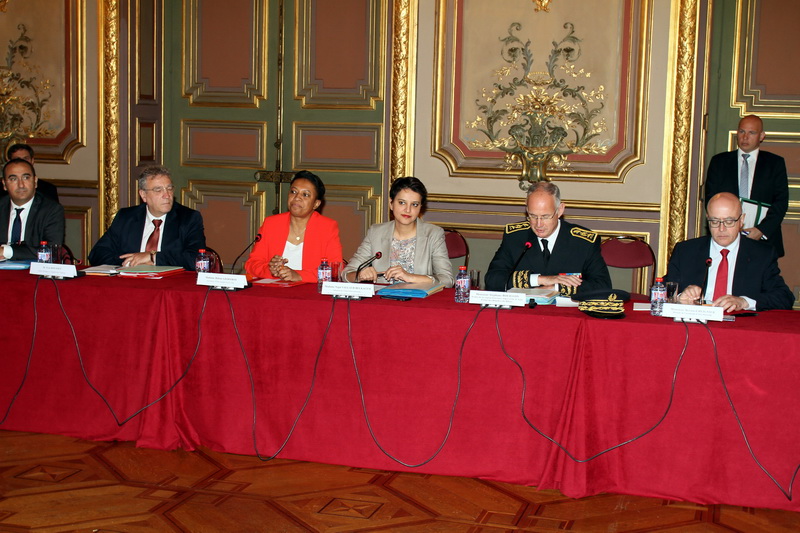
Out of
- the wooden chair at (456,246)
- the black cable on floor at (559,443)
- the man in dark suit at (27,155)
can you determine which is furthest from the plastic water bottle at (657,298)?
the man in dark suit at (27,155)

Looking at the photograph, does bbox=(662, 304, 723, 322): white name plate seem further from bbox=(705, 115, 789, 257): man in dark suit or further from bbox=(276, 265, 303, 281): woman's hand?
bbox=(705, 115, 789, 257): man in dark suit

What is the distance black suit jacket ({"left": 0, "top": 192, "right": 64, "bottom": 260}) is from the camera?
14.3ft

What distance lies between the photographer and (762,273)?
332 cm

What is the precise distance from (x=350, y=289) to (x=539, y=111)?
111 inches

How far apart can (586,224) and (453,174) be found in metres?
0.93

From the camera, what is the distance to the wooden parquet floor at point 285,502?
8.86ft

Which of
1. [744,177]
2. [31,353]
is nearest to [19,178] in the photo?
[31,353]

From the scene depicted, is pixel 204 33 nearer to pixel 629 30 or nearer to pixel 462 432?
pixel 629 30

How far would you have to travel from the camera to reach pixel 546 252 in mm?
3645

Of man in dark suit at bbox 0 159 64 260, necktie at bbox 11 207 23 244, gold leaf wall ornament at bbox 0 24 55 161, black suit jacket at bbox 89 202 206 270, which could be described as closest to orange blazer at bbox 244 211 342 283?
black suit jacket at bbox 89 202 206 270

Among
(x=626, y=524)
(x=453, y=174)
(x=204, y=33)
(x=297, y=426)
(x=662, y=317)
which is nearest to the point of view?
(x=626, y=524)

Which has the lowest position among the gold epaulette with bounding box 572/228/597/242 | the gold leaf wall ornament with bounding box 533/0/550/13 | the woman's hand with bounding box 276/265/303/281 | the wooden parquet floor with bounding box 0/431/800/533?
the wooden parquet floor with bounding box 0/431/800/533

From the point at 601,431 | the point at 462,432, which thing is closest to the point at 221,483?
the point at 462,432

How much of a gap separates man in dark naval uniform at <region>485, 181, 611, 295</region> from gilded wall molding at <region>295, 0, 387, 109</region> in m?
2.45
